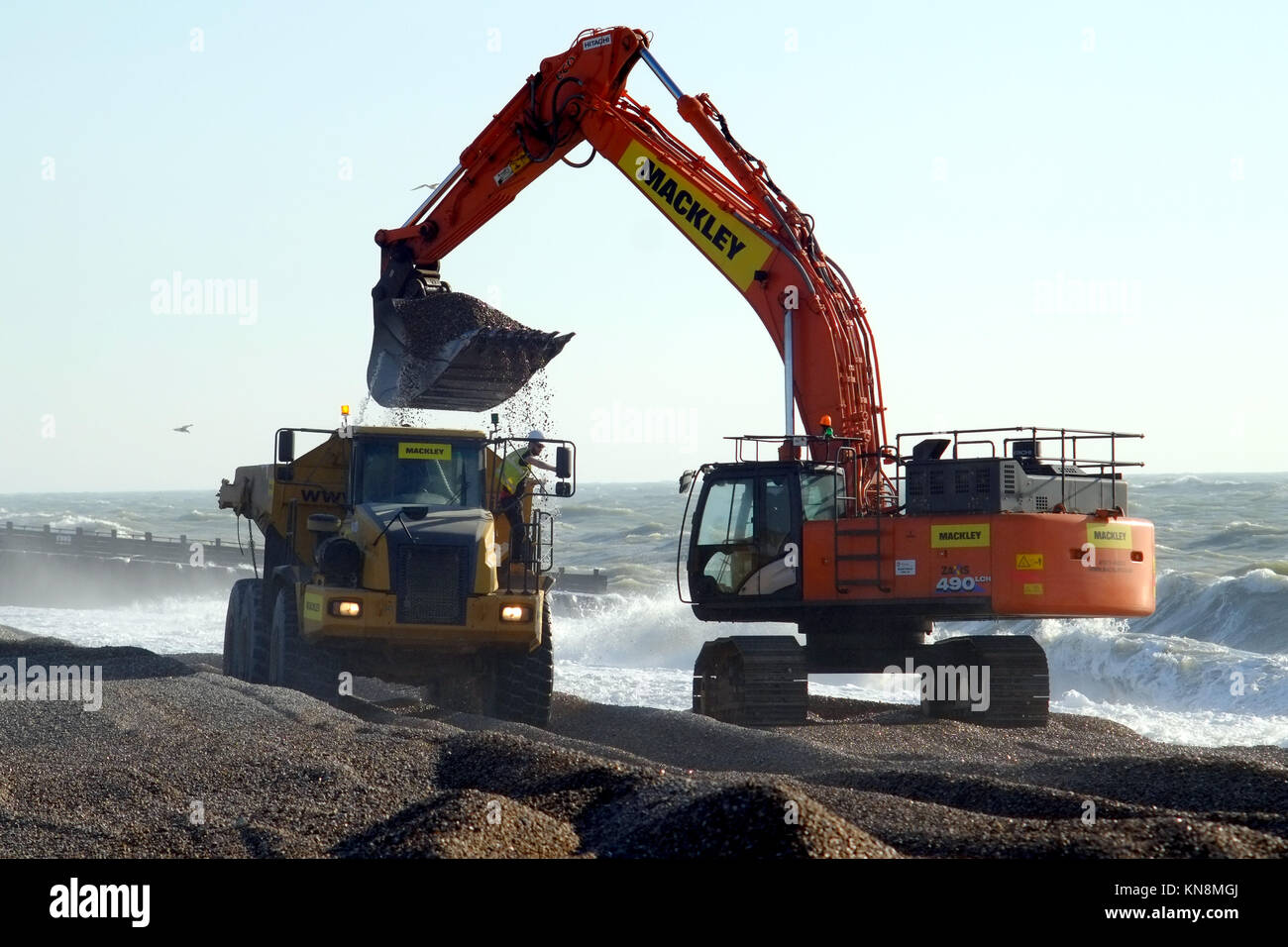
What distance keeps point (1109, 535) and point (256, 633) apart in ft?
29.1

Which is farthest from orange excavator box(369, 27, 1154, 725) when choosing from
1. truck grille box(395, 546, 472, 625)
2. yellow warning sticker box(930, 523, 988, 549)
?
truck grille box(395, 546, 472, 625)

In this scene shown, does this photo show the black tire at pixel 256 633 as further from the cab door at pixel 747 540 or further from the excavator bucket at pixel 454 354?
the cab door at pixel 747 540

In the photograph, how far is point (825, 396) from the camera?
15359 mm

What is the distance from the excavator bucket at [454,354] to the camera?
1816 centimetres

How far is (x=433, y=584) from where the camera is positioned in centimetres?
1464

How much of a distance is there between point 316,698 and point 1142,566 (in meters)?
7.71

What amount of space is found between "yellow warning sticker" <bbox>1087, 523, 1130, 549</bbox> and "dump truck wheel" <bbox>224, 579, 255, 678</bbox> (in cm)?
916

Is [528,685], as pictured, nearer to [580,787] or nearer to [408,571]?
[408,571]

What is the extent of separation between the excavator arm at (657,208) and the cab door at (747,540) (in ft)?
2.35

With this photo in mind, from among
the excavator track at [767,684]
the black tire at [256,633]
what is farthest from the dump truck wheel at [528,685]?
the black tire at [256,633]

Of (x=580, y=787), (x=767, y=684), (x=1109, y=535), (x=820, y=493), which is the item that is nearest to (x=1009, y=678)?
(x=1109, y=535)

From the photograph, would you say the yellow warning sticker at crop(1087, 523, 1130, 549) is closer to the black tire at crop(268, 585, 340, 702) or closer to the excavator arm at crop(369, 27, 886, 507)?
the excavator arm at crop(369, 27, 886, 507)
